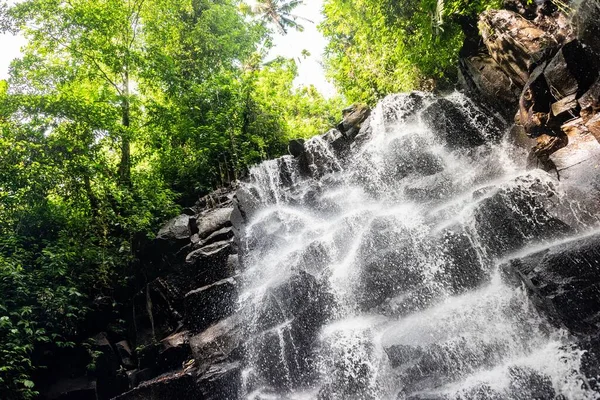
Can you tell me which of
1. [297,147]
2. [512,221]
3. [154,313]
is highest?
[297,147]

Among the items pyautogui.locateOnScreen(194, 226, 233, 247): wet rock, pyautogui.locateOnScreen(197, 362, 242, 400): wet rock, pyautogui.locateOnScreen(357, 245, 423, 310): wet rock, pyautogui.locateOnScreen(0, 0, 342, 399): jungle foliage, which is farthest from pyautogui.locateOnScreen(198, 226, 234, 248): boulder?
pyautogui.locateOnScreen(357, 245, 423, 310): wet rock

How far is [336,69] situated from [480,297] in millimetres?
15389

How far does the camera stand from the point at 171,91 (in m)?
14.4

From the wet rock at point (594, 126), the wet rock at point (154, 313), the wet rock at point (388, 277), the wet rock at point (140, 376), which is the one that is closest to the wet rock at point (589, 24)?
the wet rock at point (594, 126)

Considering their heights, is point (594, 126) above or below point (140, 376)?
above

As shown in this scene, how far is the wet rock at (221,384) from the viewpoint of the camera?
6672 mm

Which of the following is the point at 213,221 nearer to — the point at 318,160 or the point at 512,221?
the point at 318,160

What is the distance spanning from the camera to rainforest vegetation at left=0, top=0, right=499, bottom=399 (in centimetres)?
892

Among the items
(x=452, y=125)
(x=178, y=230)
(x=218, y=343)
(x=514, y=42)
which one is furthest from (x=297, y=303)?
(x=514, y=42)

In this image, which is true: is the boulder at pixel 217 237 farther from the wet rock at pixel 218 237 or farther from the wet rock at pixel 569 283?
the wet rock at pixel 569 283

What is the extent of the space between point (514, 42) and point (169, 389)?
11.5 metres

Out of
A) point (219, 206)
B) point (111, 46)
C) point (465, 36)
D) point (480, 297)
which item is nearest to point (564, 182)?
point (480, 297)

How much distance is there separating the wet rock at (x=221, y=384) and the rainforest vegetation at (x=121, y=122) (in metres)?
3.90

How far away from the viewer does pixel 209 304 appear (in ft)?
27.0
